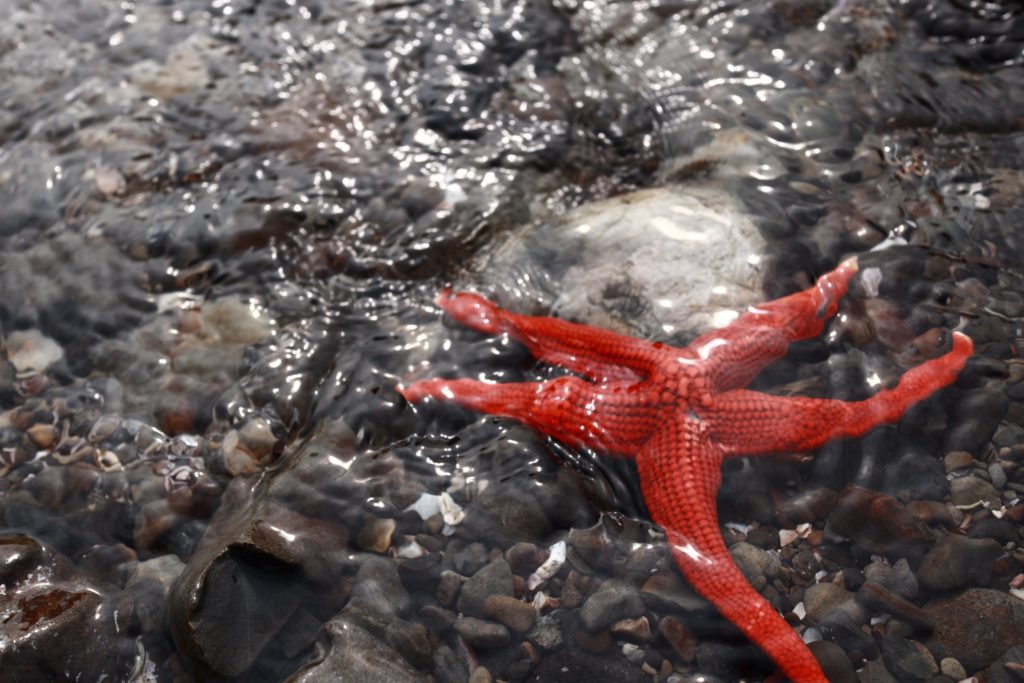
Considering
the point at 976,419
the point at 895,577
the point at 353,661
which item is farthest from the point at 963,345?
the point at 353,661

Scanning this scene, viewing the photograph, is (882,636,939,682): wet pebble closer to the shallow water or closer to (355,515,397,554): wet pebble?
the shallow water

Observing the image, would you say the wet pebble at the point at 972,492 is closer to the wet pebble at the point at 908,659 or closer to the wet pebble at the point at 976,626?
the wet pebble at the point at 976,626

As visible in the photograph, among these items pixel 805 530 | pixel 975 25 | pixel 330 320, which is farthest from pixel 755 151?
pixel 330 320

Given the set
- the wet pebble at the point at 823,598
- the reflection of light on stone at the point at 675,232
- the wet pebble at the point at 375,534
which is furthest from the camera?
the reflection of light on stone at the point at 675,232

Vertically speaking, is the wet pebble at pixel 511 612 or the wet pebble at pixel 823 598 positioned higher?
the wet pebble at pixel 823 598

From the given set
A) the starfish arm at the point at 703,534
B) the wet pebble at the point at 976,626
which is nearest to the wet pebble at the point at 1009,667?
the wet pebble at the point at 976,626

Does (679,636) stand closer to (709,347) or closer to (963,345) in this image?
(709,347)
